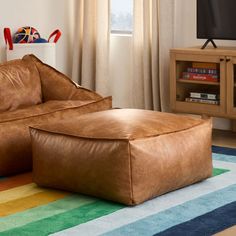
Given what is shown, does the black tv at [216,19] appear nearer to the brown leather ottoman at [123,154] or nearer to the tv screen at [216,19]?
the tv screen at [216,19]

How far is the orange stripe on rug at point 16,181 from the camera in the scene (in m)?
3.77

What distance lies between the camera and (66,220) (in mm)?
3158

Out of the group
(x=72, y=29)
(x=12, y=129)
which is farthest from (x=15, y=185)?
(x=72, y=29)

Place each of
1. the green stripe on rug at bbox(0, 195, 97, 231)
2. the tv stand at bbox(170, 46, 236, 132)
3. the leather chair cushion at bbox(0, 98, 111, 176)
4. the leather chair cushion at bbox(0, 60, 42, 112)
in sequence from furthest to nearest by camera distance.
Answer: the tv stand at bbox(170, 46, 236, 132) < the leather chair cushion at bbox(0, 60, 42, 112) < the leather chair cushion at bbox(0, 98, 111, 176) < the green stripe on rug at bbox(0, 195, 97, 231)

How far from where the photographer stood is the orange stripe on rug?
3766 millimetres

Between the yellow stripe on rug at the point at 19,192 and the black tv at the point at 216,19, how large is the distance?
198 cm

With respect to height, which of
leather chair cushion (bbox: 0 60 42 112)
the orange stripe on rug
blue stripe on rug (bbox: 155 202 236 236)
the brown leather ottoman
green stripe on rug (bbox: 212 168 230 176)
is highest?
leather chair cushion (bbox: 0 60 42 112)

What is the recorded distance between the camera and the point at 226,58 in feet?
16.0

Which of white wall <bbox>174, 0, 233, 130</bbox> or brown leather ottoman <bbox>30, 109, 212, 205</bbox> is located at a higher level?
white wall <bbox>174, 0, 233, 130</bbox>

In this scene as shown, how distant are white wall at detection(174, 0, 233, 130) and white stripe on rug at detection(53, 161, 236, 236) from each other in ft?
5.69

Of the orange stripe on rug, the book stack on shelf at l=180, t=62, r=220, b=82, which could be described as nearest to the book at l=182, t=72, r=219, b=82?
the book stack on shelf at l=180, t=62, r=220, b=82

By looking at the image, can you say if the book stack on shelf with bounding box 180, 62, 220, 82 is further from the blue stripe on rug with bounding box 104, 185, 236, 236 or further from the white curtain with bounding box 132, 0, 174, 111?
the blue stripe on rug with bounding box 104, 185, 236, 236

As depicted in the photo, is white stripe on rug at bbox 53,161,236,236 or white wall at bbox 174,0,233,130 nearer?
white stripe on rug at bbox 53,161,236,236

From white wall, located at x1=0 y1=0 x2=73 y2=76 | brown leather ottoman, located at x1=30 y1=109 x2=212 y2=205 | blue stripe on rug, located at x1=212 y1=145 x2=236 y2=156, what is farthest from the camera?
white wall, located at x1=0 y1=0 x2=73 y2=76
